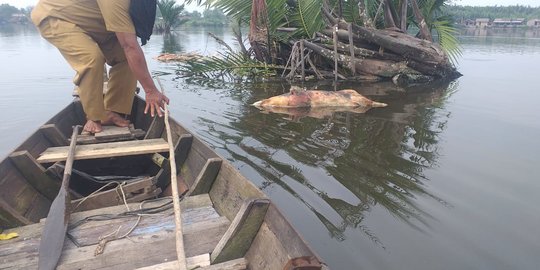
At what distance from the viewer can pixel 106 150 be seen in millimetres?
3582

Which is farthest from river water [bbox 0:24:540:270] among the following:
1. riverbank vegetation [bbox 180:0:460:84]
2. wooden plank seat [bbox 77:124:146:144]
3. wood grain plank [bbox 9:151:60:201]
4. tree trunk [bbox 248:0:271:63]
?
tree trunk [bbox 248:0:271:63]

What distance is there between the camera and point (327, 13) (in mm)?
13195

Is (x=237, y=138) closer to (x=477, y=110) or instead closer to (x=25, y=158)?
(x=25, y=158)

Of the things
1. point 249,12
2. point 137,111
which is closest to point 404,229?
point 137,111

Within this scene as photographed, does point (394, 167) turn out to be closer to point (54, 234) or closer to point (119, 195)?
point (119, 195)

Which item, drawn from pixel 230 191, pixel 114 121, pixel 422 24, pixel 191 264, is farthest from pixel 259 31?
pixel 191 264

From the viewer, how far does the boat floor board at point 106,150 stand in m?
3.43

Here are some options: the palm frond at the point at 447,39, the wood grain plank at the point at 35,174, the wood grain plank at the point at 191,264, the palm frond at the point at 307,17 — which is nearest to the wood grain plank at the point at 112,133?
the wood grain plank at the point at 35,174

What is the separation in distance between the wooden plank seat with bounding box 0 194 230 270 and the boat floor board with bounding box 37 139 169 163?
0.77 metres

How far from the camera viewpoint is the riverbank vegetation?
40.5 ft

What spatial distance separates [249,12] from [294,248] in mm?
11765

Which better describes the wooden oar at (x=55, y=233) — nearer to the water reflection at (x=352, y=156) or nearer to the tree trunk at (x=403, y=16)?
the water reflection at (x=352, y=156)

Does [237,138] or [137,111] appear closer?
[137,111]

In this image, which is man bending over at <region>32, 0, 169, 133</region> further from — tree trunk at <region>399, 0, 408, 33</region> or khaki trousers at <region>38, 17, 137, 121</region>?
tree trunk at <region>399, 0, 408, 33</region>
